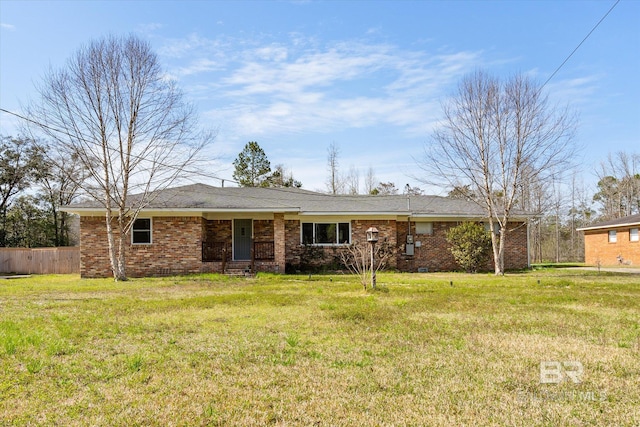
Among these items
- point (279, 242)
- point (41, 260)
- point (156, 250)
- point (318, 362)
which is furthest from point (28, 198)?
point (318, 362)

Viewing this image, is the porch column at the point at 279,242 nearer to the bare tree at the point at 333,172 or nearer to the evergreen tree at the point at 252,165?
the bare tree at the point at 333,172

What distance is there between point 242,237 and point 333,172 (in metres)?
21.0

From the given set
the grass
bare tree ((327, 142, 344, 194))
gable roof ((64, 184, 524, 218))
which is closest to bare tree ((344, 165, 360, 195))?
bare tree ((327, 142, 344, 194))

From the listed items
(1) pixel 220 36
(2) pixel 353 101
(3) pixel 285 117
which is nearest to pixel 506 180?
(2) pixel 353 101

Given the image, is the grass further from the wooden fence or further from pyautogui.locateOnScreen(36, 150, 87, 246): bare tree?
pyautogui.locateOnScreen(36, 150, 87, 246): bare tree

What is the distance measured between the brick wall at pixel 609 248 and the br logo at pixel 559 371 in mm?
23939

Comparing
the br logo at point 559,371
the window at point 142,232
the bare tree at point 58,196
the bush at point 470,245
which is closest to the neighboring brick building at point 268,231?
the window at point 142,232

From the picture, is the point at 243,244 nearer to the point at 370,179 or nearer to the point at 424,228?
the point at 424,228

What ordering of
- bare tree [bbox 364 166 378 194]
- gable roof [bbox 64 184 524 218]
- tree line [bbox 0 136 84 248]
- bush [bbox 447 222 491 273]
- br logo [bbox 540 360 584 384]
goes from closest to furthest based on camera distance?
br logo [bbox 540 360 584 384]
gable roof [bbox 64 184 524 218]
bush [bbox 447 222 491 273]
tree line [bbox 0 136 84 248]
bare tree [bbox 364 166 378 194]

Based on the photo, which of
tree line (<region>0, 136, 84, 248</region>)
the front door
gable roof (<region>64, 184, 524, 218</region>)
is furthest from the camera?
tree line (<region>0, 136, 84, 248</region>)

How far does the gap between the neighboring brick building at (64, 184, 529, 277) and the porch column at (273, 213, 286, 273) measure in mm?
40

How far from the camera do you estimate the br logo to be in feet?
13.3

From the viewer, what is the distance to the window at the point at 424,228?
66.5ft

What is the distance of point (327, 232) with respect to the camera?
1956 cm
